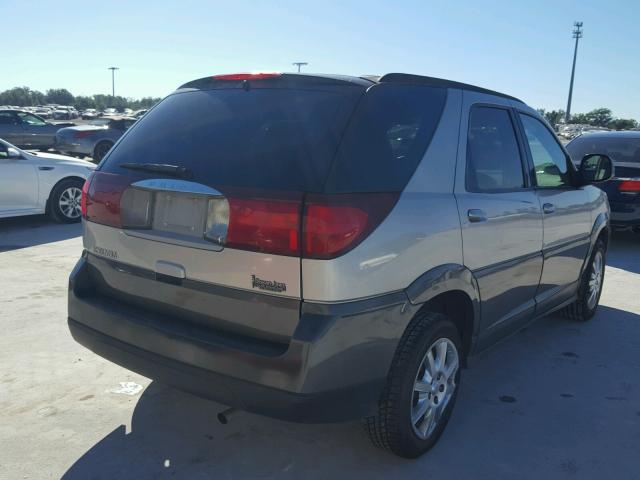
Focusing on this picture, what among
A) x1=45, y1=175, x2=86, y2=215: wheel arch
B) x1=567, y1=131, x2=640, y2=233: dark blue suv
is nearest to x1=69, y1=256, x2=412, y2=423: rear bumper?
x1=567, y1=131, x2=640, y2=233: dark blue suv

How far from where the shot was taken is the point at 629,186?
7.84 m

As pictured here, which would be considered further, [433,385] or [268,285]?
[433,385]

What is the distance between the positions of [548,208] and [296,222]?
227 cm

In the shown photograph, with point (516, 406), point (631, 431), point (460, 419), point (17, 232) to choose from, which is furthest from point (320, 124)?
point (17, 232)

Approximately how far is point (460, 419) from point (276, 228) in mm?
1731

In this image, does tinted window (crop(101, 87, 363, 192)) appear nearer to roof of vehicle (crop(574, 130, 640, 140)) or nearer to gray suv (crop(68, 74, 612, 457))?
gray suv (crop(68, 74, 612, 457))

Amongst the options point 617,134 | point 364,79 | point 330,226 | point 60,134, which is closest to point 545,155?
point 364,79

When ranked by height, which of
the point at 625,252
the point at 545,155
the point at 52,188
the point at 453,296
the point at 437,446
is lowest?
the point at 437,446

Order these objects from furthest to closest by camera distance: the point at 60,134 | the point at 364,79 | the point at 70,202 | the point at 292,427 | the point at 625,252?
the point at 60,134, the point at 70,202, the point at 625,252, the point at 292,427, the point at 364,79

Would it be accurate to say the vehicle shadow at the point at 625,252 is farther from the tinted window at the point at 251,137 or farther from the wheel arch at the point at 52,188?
the wheel arch at the point at 52,188

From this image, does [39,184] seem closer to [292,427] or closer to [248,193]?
[292,427]

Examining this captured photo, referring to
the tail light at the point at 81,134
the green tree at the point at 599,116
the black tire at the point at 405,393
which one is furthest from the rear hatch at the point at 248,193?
the green tree at the point at 599,116

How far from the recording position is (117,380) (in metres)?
3.68

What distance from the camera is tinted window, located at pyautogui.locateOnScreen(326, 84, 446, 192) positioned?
2.44 meters
